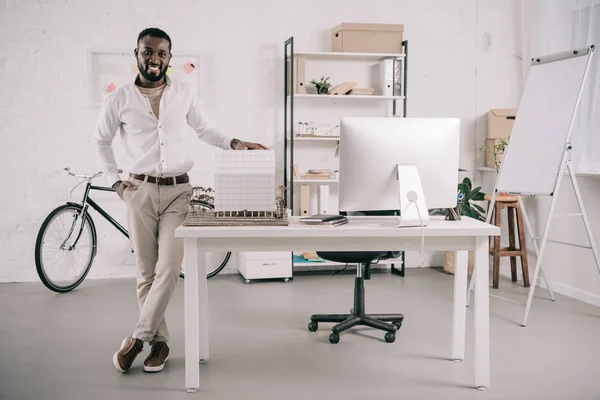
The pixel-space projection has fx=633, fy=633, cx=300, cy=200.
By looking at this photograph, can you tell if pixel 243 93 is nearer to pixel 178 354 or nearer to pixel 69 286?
pixel 69 286

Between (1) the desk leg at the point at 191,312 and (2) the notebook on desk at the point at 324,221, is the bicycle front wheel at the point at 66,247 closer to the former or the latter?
(1) the desk leg at the point at 191,312

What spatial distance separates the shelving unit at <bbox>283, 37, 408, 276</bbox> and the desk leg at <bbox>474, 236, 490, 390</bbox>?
8.16 feet

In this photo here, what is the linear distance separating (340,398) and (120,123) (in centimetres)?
167

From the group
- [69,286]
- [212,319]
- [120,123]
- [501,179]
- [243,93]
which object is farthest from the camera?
[243,93]

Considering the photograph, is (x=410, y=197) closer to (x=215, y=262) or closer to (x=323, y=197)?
(x=323, y=197)

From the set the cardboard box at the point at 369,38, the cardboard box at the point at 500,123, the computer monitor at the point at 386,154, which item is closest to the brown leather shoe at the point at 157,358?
the computer monitor at the point at 386,154

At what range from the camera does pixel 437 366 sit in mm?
3119

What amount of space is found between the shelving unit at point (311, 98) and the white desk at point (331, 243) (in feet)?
7.84

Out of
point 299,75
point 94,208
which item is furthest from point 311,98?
point 94,208

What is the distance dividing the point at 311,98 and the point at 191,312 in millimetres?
3088

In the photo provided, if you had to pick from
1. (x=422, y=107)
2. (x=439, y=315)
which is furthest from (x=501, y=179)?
(x=422, y=107)

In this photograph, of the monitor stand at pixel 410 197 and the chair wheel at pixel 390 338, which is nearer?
the monitor stand at pixel 410 197

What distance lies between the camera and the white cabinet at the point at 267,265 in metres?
5.03

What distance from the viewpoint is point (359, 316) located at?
3.65m
